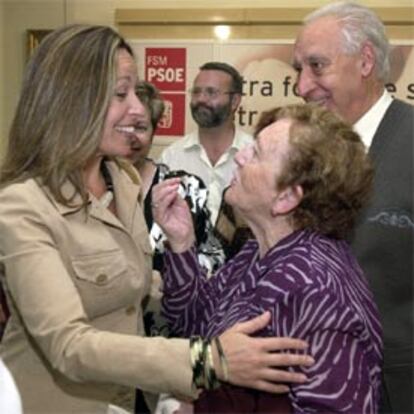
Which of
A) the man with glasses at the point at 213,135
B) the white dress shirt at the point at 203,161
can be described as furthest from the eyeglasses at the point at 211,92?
the white dress shirt at the point at 203,161

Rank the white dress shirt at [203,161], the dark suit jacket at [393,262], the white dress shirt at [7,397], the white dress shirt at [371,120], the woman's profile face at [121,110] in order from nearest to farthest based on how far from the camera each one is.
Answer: the white dress shirt at [7,397], the woman's profile face at [121,110], the dark suit jacket at [393,262], the white dress shirt at [371,120], the white dress shirt at [203,161]

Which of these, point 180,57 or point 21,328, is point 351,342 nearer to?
point 21,328

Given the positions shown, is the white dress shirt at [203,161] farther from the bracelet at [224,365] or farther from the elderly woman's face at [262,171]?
the bracelet at [224,365]

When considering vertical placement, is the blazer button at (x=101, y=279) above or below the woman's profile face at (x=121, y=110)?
below

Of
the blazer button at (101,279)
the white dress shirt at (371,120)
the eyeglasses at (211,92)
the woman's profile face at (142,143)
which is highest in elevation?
the white dress shirt at (371,120)

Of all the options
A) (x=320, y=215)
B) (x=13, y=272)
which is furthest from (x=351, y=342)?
(x=13, y=272)

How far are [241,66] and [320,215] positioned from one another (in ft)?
9.43

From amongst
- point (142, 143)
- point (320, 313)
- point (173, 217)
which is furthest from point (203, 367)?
point (142, 143)

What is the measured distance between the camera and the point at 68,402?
1.38 metres

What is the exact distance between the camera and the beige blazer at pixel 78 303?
1154mm

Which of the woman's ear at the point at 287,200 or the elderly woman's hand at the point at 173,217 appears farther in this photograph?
the elderly woman's hand at the point at 173,217

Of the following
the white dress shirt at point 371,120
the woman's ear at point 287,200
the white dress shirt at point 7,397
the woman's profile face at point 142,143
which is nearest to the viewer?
the white dress shirt at point 7,397

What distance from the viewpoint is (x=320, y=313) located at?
1.10m

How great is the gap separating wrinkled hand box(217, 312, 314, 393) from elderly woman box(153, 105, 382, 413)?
3 cm
